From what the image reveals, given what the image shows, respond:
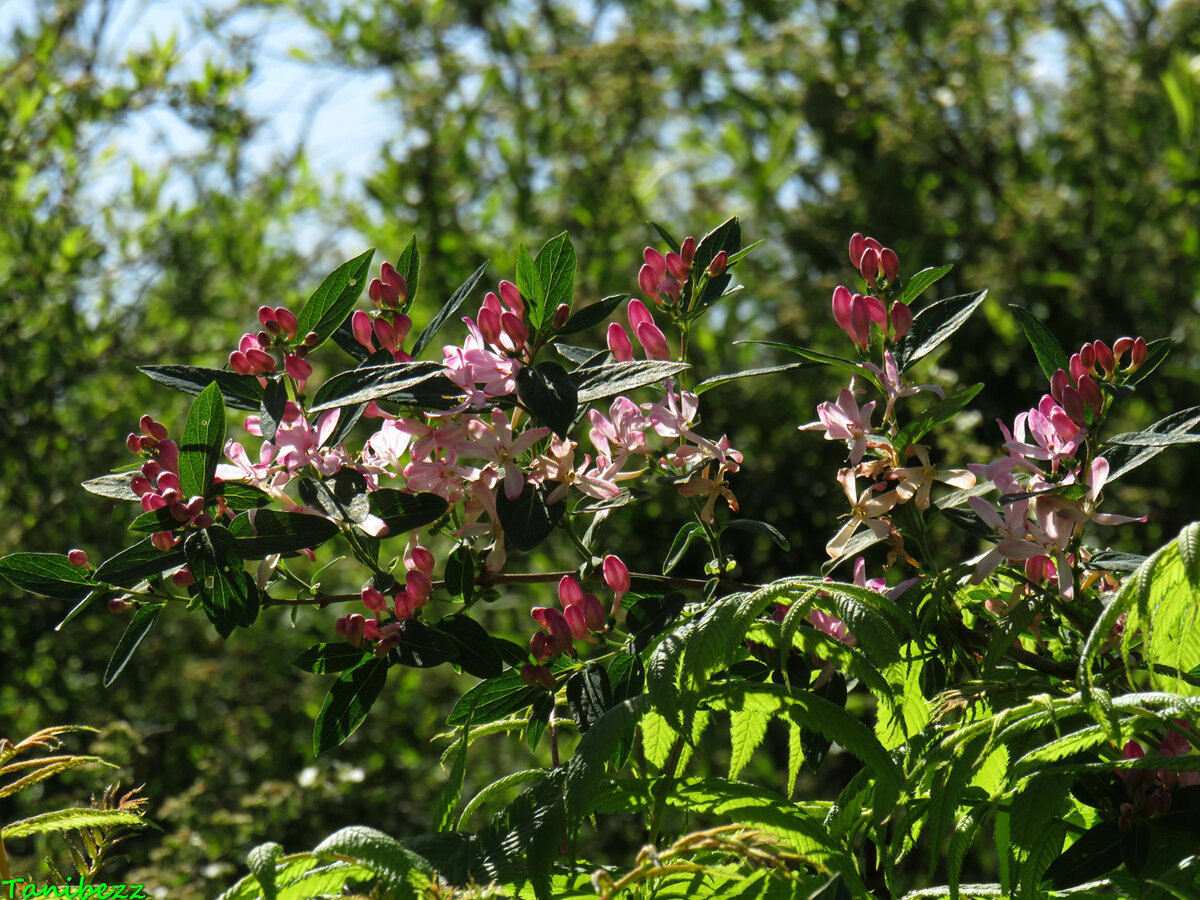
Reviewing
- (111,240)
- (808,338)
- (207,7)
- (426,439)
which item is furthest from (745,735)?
(207,7)

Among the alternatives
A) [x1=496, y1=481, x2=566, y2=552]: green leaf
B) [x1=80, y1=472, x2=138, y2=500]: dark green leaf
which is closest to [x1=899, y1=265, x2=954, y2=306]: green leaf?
[x1=496, y1=481, x2=566, y2=552]: green leaf

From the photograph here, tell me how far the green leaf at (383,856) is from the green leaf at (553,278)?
0.45 m

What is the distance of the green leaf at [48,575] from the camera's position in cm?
95

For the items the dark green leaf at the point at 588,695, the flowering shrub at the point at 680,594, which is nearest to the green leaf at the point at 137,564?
the flowering shrub at the point at 680,594

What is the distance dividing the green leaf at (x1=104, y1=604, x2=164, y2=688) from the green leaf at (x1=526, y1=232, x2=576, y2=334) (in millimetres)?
414

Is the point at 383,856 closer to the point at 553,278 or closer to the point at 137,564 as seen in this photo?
the point at 137,564

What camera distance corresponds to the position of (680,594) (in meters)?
0.98

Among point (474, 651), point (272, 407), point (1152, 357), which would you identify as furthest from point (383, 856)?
point (1152, 357)

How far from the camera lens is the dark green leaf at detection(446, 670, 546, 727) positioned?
0.97 metres

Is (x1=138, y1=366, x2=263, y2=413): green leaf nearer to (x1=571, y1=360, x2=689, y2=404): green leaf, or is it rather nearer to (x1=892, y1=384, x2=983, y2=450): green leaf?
Result: (x1=571, y1=360, x2=689, y2=404): green leaf

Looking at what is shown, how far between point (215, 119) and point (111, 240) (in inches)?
18.2

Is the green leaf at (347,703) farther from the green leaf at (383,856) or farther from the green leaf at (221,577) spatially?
the green leaf at (383,856)

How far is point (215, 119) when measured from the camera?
3320mm

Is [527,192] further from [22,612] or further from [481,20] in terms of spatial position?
[22,612]
